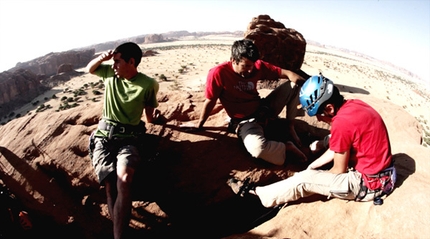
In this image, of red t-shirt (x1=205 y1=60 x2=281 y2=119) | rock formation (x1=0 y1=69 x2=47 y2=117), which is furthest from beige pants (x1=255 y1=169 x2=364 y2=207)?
rock formation (x1=0 y1=69 x2=47 y2=117)

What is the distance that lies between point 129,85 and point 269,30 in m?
17.3

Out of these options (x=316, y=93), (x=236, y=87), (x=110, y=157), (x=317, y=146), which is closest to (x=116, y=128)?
(x=110, y=157)

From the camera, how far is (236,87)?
4.69 m

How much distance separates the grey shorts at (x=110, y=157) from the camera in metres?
3.85

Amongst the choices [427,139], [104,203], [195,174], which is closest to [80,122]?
[104,203]

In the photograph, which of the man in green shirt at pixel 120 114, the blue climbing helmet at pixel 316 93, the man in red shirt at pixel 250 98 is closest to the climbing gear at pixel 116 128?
the man in green shirt at pixel 120 114

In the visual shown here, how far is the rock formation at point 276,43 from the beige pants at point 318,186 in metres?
16.2

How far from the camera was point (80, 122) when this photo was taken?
215 inches

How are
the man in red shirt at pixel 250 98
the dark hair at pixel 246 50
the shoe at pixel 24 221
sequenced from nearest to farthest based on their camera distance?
the dark hair at pixel 246 50 < the man in red shirt at pixel 250 98 < the shoe at pixel 24 221

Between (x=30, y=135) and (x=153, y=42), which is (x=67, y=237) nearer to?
(x=30, y=135)

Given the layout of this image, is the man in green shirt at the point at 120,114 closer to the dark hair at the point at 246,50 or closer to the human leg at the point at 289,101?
the dark hair at the point at 246,50

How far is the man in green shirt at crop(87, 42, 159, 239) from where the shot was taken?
12.7 feet

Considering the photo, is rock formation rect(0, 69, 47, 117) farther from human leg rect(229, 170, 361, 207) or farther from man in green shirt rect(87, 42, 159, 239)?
human leg rect(229, 170, 361, 207)

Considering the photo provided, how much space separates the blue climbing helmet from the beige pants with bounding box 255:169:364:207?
0.92 m
